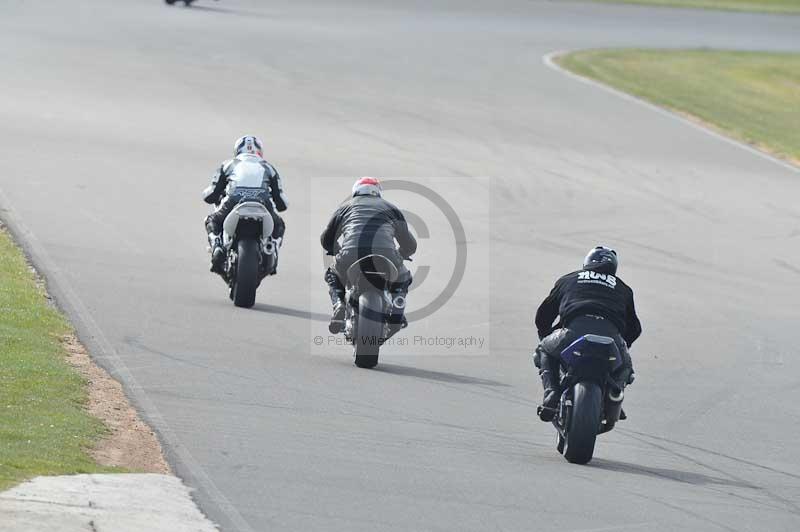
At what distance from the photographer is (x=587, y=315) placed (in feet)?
37.0

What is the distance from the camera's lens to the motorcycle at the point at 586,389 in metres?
10.9

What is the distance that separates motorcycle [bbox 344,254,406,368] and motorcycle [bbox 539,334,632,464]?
2830 millimetres

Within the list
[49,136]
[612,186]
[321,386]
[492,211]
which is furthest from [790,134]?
[321,386]

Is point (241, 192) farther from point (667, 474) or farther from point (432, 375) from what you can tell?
point (667, 474)

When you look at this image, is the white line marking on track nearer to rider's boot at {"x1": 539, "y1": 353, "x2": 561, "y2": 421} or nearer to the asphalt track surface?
the asphalt track surface

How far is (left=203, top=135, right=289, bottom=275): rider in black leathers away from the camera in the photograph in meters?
16.4

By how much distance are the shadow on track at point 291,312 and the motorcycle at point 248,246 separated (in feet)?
0.64

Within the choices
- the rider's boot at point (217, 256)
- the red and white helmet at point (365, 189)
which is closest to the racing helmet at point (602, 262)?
the red and white helmet at point (365, 189)

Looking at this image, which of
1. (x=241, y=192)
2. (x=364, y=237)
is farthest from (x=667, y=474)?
(x=241, y=192)

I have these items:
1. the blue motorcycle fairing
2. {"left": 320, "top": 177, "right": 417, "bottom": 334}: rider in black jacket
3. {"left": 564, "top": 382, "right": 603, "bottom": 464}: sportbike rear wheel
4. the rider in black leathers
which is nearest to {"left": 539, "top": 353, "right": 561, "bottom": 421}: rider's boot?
{"left": 564, "top": 382, "right": 603, "bottom": 464}: sportbike rear wheel

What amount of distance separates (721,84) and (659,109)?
650 centimetres

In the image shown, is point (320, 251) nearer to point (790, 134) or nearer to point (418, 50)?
point (790, 134)

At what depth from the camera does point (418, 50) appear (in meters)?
42.4

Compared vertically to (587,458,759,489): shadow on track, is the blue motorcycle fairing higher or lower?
higher
